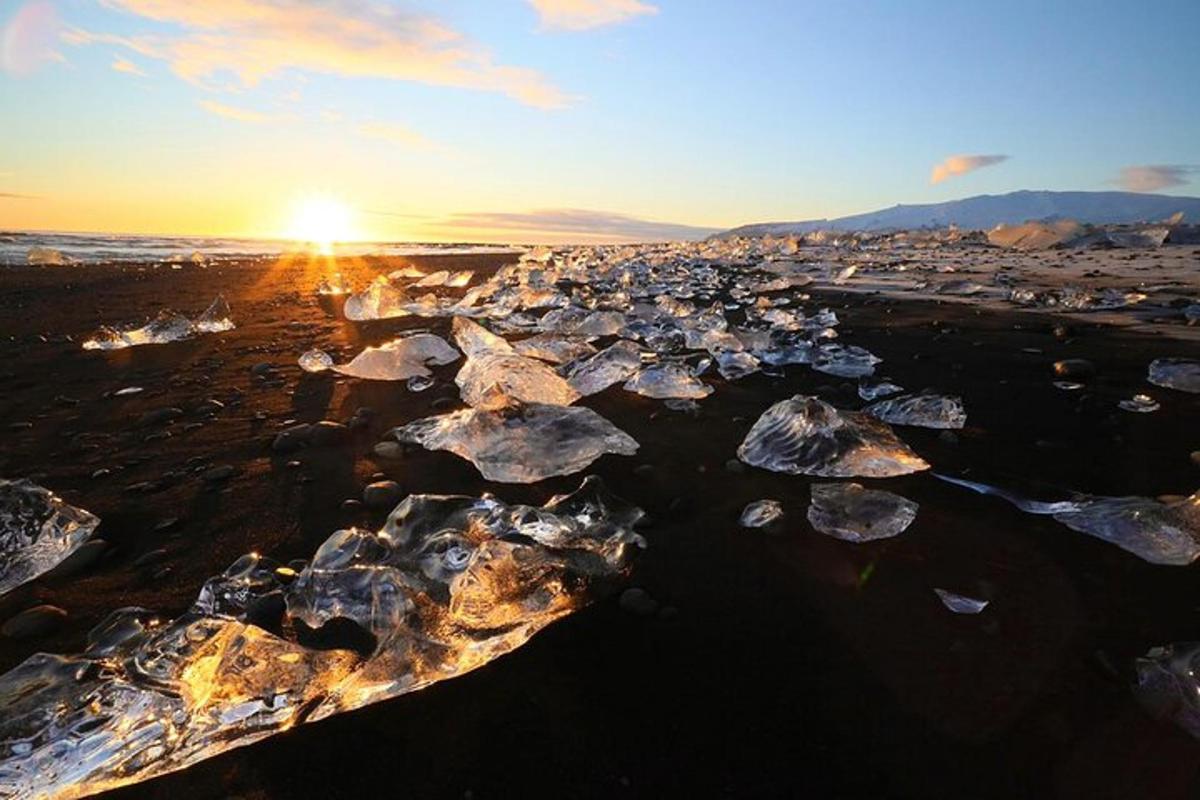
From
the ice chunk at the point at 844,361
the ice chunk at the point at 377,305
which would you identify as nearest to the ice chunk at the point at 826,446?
the ice chunk at the point at 844,361

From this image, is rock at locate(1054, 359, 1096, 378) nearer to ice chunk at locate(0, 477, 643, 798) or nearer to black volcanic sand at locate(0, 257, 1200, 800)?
black volcanic sand at locate(0, 257, 1200, 800)

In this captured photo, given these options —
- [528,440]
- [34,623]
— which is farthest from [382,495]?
[34,623]

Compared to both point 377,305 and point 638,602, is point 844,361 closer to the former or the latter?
point 638,602

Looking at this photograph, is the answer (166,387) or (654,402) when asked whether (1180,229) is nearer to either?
(654,402)

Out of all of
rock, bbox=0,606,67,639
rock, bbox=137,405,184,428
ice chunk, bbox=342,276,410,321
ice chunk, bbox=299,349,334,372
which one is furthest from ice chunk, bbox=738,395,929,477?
ice chunk, bbox=342,276,410,321

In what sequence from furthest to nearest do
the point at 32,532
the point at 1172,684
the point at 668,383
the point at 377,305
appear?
1. the point at 377,305
2. the point at 668,383
3. the point at 32,532
4. the point at 1172,684

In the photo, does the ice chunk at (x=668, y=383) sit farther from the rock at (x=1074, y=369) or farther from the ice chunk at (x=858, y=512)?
the rock at (x=1074, y=369)
